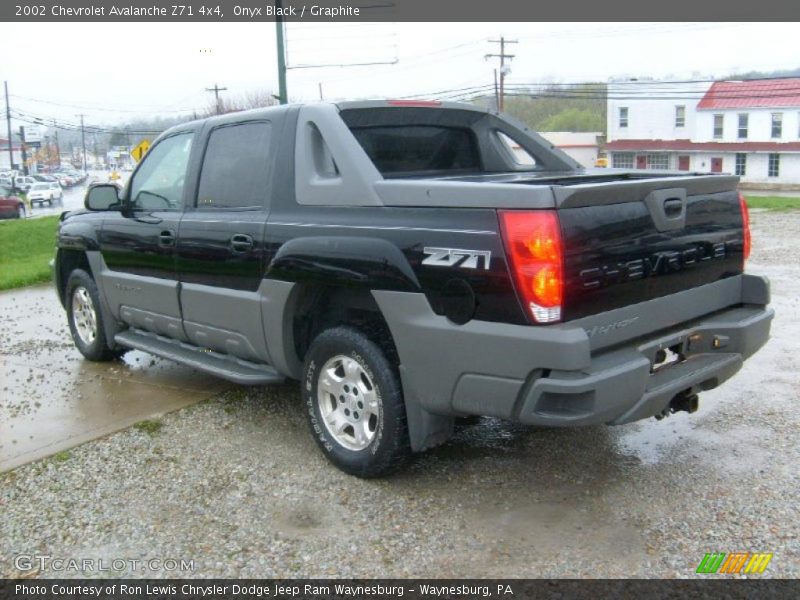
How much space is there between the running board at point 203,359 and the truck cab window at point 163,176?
991 millimetres

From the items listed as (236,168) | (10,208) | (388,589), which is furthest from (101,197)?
(10,208)

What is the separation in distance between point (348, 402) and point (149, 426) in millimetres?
1643

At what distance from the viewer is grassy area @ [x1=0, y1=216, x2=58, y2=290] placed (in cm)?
1182

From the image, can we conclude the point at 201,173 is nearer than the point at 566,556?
No

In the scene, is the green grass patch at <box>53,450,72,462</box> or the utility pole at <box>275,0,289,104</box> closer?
the green grass patch at <box>53,450,72,462</box>

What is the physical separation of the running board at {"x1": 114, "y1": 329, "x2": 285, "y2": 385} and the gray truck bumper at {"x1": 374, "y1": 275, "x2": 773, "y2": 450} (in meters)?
1.29

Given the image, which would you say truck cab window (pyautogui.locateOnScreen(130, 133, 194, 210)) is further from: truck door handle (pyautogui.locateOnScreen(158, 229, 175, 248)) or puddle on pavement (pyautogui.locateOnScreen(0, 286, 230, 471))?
puddle on pavement (pyautogui.locateOnScreen(0, 286, 230, 471))

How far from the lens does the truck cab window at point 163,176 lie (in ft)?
18.6

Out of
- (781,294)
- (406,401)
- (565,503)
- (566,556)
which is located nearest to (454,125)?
(406,401)

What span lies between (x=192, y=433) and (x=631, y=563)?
2.90 meters

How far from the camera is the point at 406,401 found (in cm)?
393

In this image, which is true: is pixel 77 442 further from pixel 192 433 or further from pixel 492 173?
pixel 492 173

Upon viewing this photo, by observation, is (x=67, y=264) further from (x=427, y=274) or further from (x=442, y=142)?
(x=427, y=274)

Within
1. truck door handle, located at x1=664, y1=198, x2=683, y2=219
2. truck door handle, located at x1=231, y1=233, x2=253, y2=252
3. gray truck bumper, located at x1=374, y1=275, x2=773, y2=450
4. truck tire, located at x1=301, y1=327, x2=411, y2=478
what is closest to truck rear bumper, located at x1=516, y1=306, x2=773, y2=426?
gray truck bumper, located at x1=374, y1=275, x2=773, y2=450
